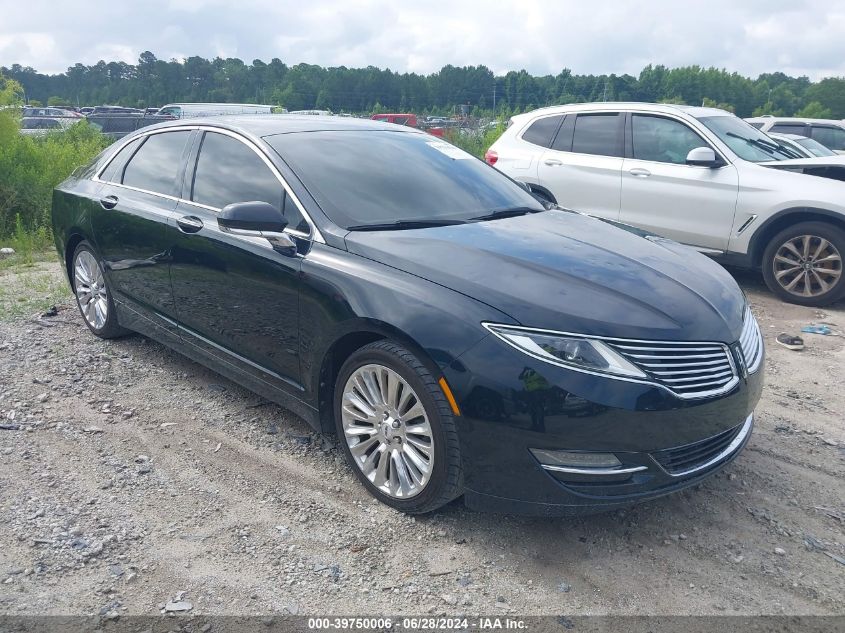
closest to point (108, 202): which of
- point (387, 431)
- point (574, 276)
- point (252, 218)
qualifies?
point (252, 218)

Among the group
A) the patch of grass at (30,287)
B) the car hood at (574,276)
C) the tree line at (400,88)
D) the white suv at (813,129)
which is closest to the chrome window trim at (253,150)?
the car hood at (574,276)

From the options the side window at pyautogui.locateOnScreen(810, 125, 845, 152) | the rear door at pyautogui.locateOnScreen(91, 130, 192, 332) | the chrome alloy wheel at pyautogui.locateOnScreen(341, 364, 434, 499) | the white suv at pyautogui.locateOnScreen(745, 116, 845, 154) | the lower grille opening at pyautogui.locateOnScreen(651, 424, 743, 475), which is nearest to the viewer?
the lower grille opening at pyautogui.locateOnScreen(651, 424, 743, 475)

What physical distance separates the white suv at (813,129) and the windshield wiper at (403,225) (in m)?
12.8

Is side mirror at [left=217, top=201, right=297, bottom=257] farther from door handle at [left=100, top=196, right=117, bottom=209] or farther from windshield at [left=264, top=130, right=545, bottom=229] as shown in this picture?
door handle at [left=100, top=196, right=117, bottom=209]

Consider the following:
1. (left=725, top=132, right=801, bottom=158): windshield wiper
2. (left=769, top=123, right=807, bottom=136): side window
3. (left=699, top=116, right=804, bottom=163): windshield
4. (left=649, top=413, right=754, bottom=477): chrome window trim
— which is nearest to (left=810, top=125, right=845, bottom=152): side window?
(left=769, top=123, right=807, bottom=136): side window

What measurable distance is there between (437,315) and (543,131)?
621 cm

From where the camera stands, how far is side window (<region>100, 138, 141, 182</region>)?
17.1 feet

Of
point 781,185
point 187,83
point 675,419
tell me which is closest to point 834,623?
point 675,419

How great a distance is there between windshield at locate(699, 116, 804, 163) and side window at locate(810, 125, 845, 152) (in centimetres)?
785

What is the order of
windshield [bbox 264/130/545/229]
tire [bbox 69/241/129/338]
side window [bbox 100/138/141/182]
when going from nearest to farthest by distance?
windshield [bbox 264/130/545/229] → side window [bbox 100/138/141/182] → tire [bbox 69/241/129/338]

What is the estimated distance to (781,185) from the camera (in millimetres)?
6887

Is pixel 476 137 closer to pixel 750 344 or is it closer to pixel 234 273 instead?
pixel 234 273

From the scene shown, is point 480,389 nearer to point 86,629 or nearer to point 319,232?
point 319,232

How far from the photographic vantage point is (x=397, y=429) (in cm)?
318
